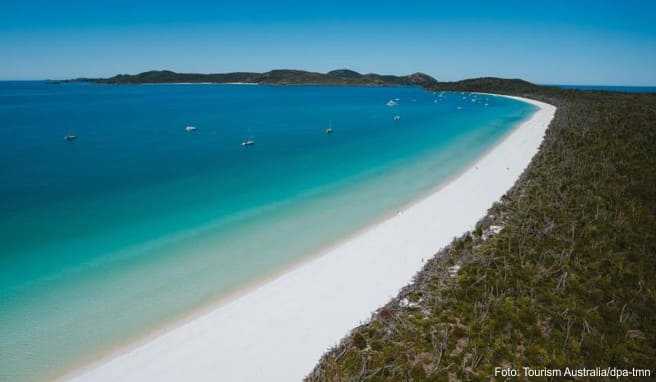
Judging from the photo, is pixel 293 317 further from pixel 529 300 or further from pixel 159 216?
pixel 159 216

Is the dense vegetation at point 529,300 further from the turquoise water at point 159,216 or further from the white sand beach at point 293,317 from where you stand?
the turquoise water at point 159,216

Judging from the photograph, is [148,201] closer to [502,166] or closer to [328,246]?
[328,246]

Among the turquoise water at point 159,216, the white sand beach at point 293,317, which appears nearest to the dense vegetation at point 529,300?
the white sand beach at point 293,317

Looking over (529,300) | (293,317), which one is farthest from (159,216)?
(529,300)

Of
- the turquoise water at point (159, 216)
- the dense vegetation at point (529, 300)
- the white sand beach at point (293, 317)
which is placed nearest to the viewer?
the dense vegetation at point (529, 300)

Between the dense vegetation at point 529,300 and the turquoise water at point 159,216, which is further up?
the dense vegetation at point 529,300

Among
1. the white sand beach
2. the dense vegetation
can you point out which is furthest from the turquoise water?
the dense vegetation

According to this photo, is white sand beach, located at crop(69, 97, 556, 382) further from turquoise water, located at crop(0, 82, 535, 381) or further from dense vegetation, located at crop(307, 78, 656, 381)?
turquoise water, located at crop(0, 82, 535, 381)
